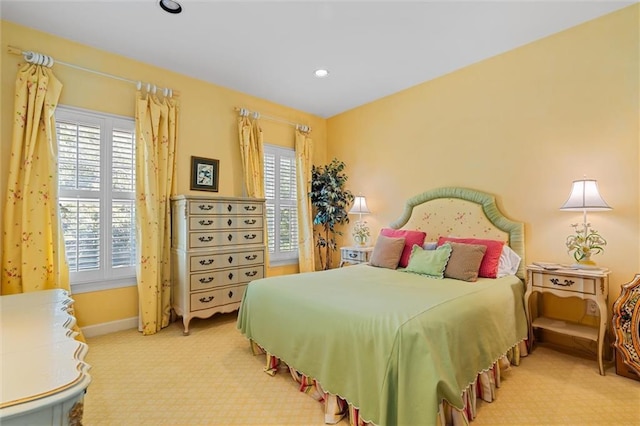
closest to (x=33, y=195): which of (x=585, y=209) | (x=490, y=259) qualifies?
(x=490, y=259)

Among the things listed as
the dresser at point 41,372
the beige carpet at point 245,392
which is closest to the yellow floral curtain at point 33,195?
the beige carpet at point 245,392

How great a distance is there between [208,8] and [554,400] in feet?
12.3

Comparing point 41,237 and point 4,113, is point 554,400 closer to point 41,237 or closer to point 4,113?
point 41,237

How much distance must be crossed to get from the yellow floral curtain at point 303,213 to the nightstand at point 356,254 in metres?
0.64

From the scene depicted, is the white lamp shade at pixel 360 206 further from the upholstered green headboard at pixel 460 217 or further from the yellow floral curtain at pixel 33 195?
the yellow floral curtain at pixel 33 195

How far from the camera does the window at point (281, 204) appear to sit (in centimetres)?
438

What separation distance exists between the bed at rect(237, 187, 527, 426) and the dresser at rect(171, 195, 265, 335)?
0.76m

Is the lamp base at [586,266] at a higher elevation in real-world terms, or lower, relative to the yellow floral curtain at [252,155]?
lower

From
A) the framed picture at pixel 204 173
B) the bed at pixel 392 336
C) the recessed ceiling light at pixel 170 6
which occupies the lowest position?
the bed at pixel 392 336

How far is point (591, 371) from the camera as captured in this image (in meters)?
2.30

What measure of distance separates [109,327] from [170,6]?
303 centimetres

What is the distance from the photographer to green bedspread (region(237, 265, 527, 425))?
56.7 inches

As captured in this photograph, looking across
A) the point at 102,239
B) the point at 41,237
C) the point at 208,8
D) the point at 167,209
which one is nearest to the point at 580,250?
the point at 208,8

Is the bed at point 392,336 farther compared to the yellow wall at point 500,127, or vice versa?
the yellow wall at point 500,127
